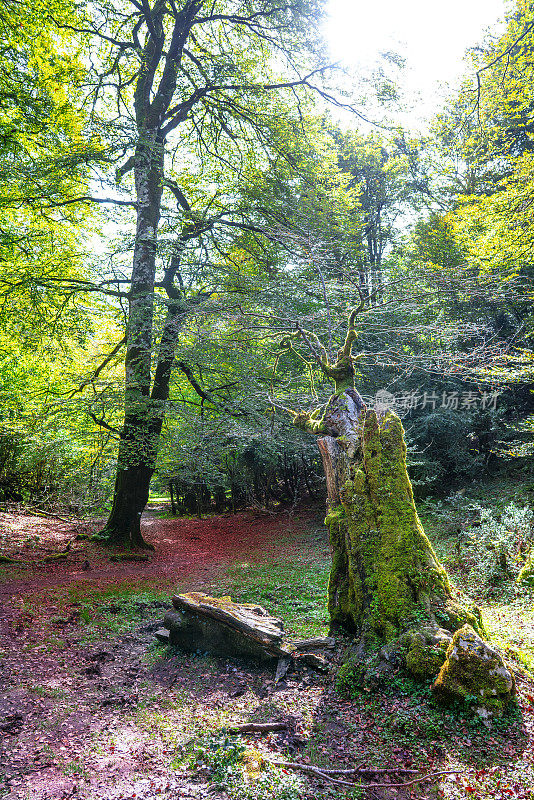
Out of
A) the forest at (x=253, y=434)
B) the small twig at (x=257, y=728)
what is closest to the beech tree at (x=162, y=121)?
the forest at (x=253, y=434)

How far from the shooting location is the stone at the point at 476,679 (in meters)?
3.34

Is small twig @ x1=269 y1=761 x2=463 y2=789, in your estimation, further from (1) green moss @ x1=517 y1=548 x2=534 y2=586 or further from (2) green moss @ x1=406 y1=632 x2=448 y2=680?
(1) green moss @ x1=517 y1=548 x2=534 y2=586

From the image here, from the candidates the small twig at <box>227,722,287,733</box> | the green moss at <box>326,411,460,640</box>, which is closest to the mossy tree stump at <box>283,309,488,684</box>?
the green moss at <box>326,411,460,640</box>

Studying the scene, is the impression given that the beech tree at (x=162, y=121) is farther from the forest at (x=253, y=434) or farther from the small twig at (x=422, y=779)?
the small twig at (x=422, y=779)

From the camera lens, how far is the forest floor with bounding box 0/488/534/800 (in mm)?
2904

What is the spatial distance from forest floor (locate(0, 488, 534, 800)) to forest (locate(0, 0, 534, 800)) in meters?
0.03

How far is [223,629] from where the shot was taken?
16.8 feet

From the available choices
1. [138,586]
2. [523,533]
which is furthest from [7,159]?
[523,533]

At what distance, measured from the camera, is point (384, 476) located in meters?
4.85

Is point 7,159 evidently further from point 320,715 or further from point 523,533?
point 523,533

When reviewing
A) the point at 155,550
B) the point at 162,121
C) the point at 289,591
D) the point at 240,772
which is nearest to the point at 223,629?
the point at 240,772

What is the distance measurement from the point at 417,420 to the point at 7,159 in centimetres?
1227

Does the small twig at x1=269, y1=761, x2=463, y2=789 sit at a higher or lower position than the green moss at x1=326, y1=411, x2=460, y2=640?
lower

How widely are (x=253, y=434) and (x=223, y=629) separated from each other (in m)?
4.18
